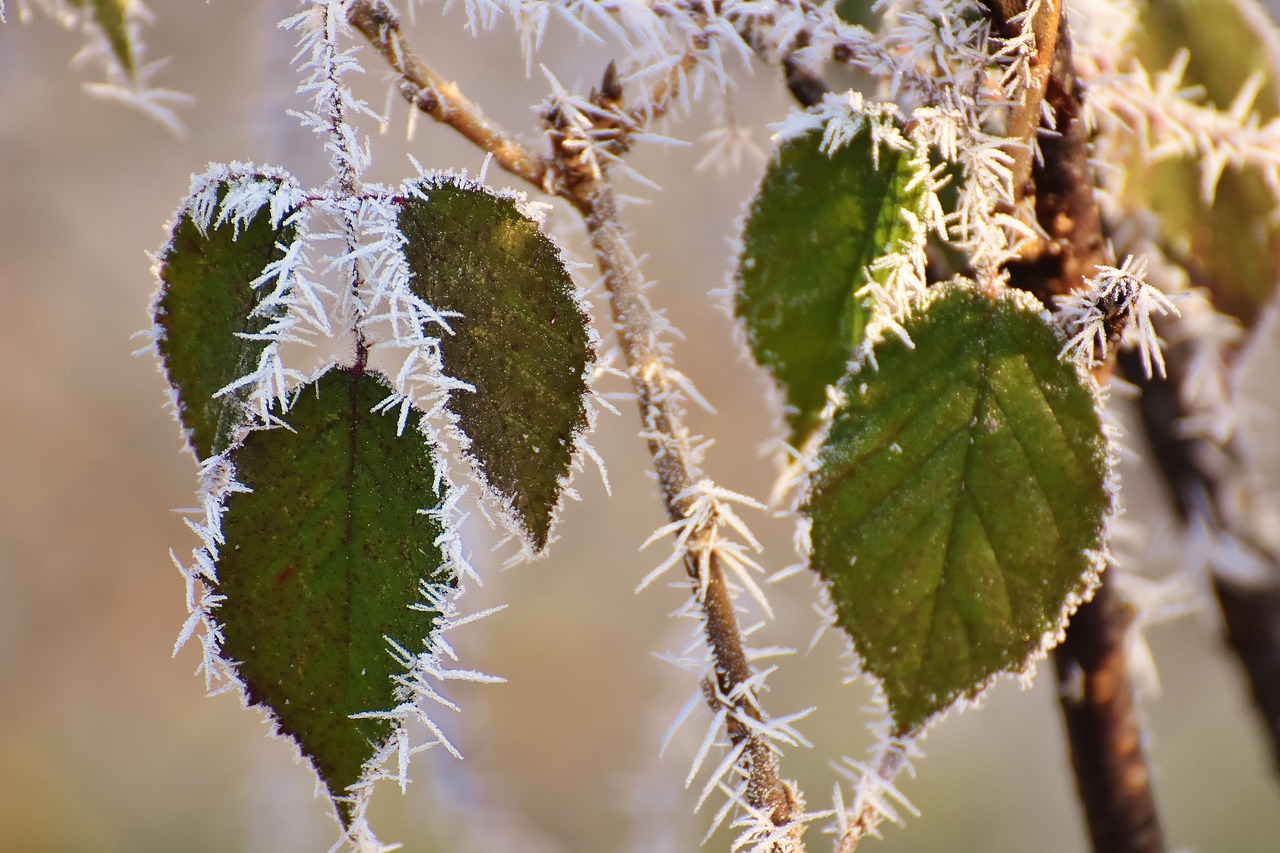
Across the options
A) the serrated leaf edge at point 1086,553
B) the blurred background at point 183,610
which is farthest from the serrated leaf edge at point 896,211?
the blurred background at point 183,610

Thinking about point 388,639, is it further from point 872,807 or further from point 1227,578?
point 1227,578

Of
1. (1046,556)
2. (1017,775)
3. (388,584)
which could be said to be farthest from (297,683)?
(1017,775)

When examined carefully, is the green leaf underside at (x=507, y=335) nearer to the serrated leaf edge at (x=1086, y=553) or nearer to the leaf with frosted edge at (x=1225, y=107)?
the serrated leaf edge at (x=1086, y=553)

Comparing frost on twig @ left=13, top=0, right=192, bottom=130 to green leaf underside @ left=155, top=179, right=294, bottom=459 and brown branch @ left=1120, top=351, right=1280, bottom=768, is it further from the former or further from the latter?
brown branch @ left=1120, top=351, right=1280, bottom=768

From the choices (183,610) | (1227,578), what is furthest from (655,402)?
(183,610)

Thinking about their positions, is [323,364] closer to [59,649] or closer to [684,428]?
[684,428]

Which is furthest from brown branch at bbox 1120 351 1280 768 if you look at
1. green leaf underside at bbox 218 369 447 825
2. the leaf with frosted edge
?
green leaf underside at bbox 218 369 447 825
